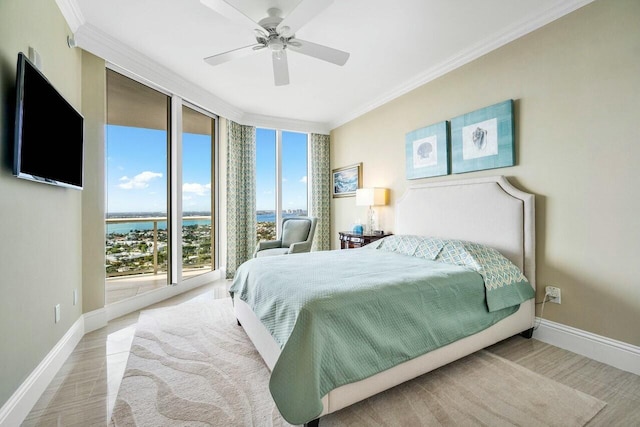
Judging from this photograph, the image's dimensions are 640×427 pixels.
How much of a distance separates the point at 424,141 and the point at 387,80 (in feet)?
3.08

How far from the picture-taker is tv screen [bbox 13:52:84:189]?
1469 mm

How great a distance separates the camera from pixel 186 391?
1.72 metres

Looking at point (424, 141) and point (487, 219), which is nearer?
point (487, 219)

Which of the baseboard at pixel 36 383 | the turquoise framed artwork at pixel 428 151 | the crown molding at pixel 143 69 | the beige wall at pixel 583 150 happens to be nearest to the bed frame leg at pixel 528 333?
the beige wall at pixel 583 150

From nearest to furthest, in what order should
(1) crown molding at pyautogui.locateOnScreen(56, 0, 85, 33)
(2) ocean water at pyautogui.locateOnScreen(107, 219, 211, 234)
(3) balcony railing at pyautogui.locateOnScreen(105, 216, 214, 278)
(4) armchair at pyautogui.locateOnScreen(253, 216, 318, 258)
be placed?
(1) crown molding at pyautogui.locateOnScreen(56, 0, 85, 33) → (2) ocean water at pyautogui.locateOnScreen(107, 219, 211, 234) → (3) balcony railing at pyautogui.locateOnScreen(105, 216, 214, 278) → (4) armchair at pyautogui.locateOnScreen(253, 216, 318, 258)

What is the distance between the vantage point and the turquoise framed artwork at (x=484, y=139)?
8.46ft

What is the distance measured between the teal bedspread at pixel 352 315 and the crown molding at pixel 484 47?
84.6 inches

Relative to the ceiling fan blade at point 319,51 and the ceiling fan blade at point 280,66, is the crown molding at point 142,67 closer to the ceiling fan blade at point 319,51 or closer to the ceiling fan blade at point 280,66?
the ceiling fan blade at point 280,66

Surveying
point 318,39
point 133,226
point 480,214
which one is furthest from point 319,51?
point 133,226

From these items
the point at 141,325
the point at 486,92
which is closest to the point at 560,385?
the point at 486,92

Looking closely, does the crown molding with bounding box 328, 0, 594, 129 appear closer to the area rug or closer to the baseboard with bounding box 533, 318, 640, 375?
the baseboard with bounding box 533, 318, 640, 375

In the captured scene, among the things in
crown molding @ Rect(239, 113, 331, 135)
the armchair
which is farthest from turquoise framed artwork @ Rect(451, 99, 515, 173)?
crown molding @ Rect(239, 113, 331, 135)

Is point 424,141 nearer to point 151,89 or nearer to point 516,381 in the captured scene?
point 516,381

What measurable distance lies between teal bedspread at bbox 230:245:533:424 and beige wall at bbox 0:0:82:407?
127 centimetres
